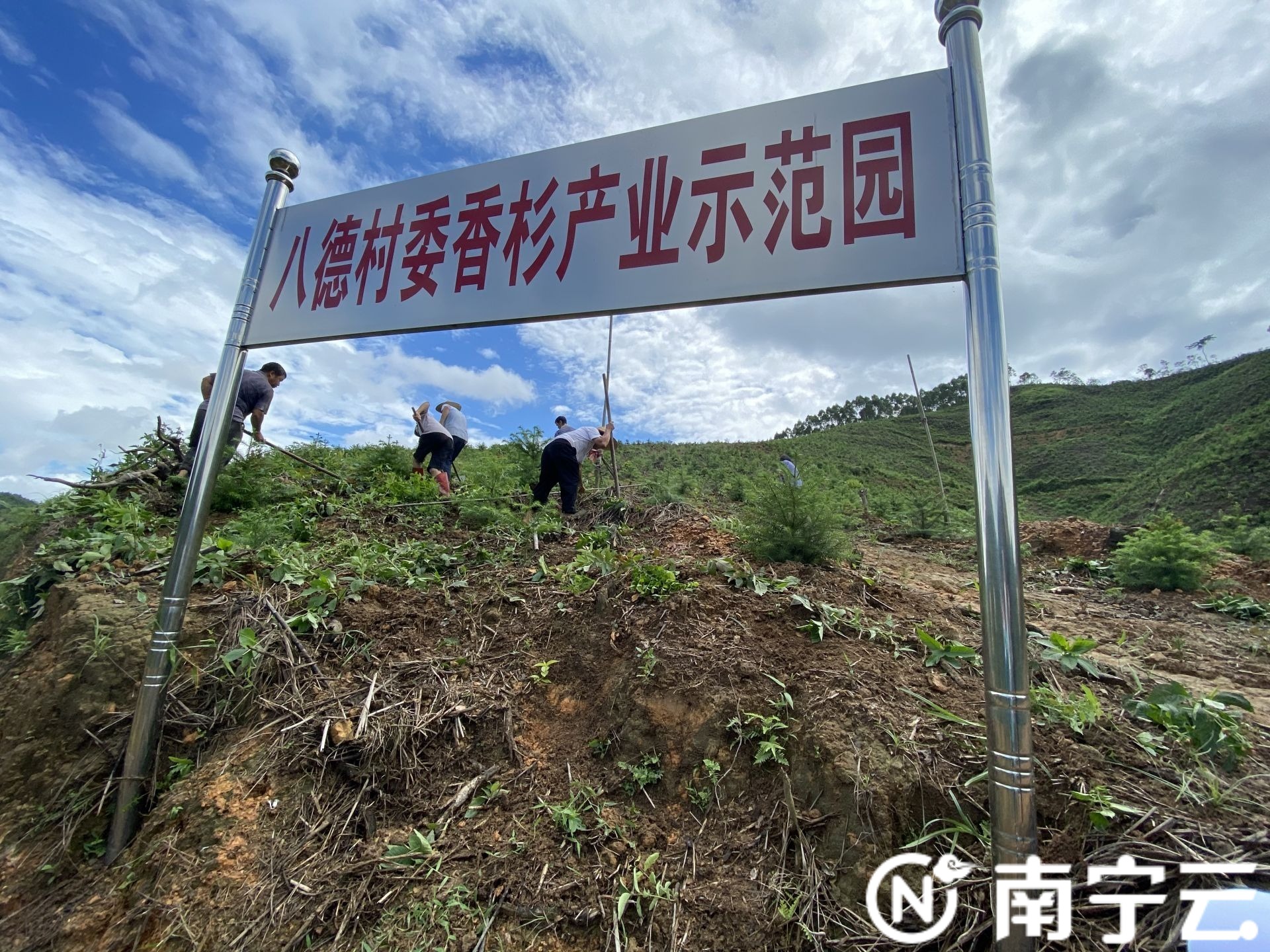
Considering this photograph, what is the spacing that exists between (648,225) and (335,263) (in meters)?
1.56

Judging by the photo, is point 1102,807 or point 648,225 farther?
point 648,225

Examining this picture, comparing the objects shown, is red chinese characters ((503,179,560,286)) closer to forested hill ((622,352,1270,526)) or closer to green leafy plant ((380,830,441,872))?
green leafy plant ((380,830,441,872))

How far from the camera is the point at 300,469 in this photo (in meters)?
5.79

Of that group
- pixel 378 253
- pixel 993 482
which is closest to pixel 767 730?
pixel 993 482

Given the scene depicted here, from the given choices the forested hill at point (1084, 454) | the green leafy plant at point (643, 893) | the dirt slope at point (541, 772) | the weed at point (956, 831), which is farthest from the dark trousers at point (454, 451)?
the weed at point (956, 831)

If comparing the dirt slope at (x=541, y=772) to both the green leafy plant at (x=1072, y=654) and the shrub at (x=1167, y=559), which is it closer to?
the green leafy plant at (x=1072, y=654)

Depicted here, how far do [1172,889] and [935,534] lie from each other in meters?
7.39

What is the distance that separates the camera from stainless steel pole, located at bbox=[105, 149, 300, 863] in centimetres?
215

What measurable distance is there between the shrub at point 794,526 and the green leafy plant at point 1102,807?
74.0 inches

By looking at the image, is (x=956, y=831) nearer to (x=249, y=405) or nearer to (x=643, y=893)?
(x=643, y=893)

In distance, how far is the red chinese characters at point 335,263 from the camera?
2414 mm

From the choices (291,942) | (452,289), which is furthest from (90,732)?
(452,289)

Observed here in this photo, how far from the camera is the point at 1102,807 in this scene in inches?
57.7

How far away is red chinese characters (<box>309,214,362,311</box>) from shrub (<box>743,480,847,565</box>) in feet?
8.69
